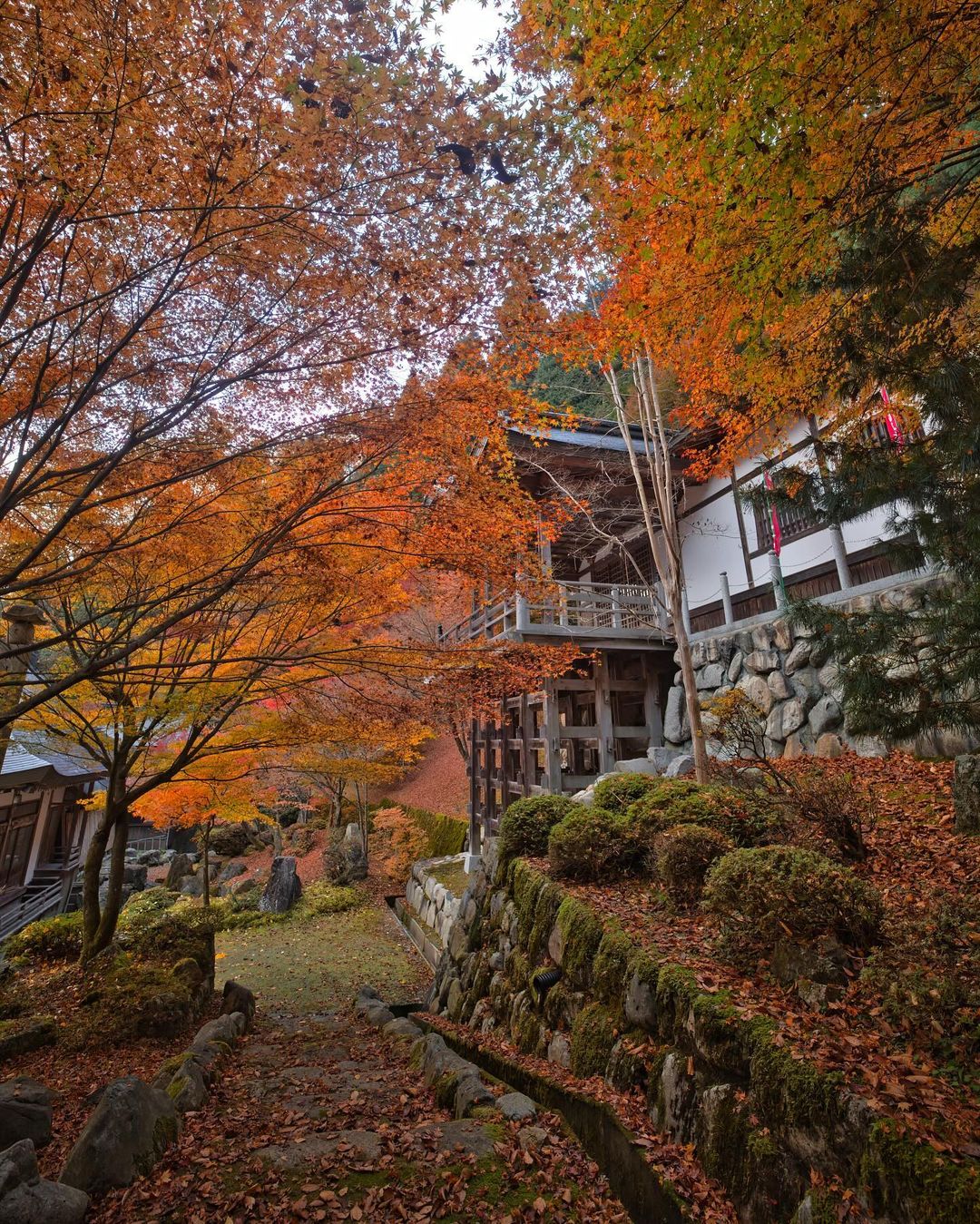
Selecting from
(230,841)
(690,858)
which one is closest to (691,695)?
(690,858)

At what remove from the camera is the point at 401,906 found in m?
16.3

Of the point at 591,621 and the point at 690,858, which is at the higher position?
the point at 591,621

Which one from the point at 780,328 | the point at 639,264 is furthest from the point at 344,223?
the point at 780,328

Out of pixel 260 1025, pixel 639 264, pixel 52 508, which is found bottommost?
pixel 260 1025

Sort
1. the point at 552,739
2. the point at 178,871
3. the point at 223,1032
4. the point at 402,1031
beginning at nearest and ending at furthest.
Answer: the point at 223,1032 → the point at 402,1031 → the point at 552,739 → the point at 178,871

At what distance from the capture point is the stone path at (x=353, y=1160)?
114 inches

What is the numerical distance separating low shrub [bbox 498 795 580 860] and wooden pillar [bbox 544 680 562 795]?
4.53 meters

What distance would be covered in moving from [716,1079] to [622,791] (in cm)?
417

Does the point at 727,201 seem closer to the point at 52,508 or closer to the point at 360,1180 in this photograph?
the point at 360,1180

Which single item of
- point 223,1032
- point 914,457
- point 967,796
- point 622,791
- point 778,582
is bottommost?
point 223,1032

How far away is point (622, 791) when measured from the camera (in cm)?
736

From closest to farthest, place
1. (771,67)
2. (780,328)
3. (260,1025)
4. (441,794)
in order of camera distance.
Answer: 1. (771,67)
2. (780,328)
3. (260,1025)
4. (441,794)

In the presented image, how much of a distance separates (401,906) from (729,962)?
14.5 metres

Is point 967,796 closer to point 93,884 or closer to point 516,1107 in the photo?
point 516,1107
